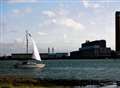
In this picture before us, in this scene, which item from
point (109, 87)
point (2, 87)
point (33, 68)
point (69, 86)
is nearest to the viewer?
point (2, 87)

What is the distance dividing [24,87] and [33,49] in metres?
63.5

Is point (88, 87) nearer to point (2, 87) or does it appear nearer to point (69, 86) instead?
point (69, 86)

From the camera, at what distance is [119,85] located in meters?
41.5

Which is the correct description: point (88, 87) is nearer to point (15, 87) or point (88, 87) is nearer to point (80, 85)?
point (80, 85)

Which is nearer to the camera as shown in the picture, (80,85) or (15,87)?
(15,87)

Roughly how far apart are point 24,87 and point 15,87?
779 mm

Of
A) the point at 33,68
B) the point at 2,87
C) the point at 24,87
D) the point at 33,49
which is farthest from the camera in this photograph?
the point at 33,68

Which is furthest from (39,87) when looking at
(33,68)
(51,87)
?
(33,68)

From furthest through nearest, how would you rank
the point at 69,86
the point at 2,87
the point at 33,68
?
the point at 33,68, the point at 69,86, the point at 2,87

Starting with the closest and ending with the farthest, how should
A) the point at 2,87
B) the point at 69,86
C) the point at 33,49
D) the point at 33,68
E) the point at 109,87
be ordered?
the point at 2,87
the point at 109,87
the point at 69,86
the point at 33,49
the point at 33,68

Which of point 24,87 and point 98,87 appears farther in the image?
point 98,87

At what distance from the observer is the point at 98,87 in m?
40.8

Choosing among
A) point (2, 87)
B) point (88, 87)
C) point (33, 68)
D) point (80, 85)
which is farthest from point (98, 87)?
point (33, 68)

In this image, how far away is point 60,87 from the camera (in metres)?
40.4
